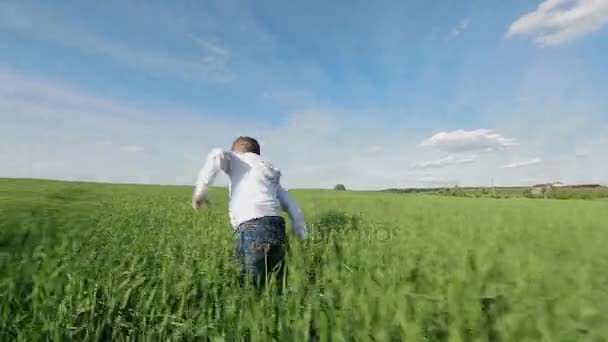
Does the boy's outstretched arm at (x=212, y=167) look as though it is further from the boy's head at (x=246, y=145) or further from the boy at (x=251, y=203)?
the boy's head at (x=246, y=145)

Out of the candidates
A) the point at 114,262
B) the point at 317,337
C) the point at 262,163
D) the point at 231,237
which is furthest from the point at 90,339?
the point at 231,237

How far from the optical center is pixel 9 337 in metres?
2.53

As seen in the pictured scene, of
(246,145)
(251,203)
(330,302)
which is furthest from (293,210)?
(330,302)

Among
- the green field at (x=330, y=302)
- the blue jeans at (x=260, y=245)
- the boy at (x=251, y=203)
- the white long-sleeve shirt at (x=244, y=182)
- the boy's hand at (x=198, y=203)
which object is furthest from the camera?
the boy's hand at (x=198, y=203)

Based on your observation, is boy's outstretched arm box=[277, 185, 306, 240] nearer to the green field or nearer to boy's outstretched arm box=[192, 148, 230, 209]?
the green field

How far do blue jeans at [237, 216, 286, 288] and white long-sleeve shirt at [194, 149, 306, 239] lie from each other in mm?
87

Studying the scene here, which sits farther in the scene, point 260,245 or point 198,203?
point 198,203

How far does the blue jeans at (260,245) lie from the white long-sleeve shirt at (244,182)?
0.28 ft

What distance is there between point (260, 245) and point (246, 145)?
4.15 feet

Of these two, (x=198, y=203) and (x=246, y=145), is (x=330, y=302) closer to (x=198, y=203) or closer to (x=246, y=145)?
(x=198, y=203)

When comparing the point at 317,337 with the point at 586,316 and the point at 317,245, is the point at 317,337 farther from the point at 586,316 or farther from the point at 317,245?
the point at 317,245

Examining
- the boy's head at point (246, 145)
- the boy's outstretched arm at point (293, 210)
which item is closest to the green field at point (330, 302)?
the boy's outstretched arm at point (293, 210)

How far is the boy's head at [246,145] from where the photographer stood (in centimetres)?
476

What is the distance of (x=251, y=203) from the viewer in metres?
4.30
